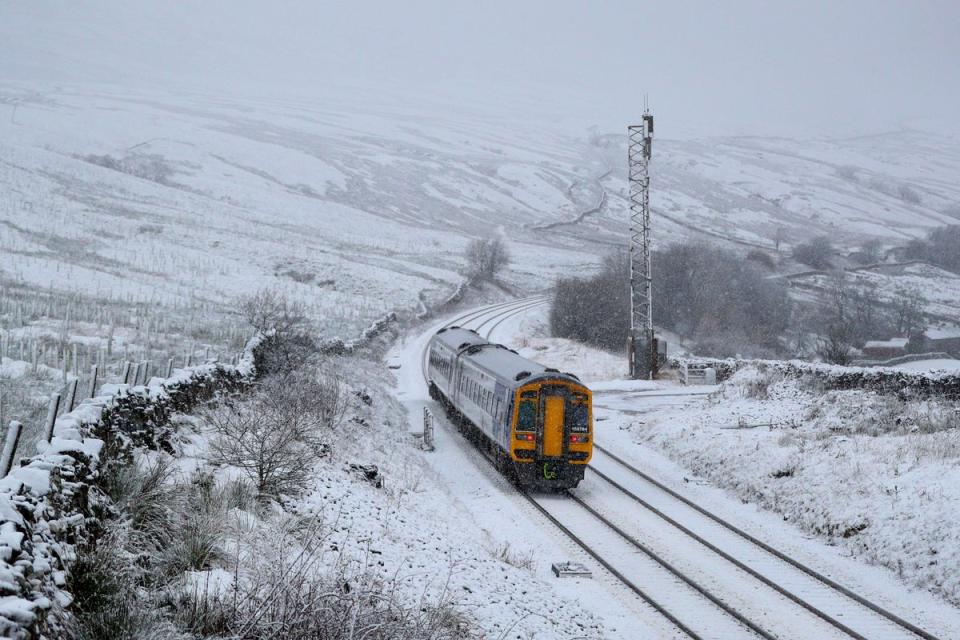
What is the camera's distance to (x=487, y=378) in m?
21.8

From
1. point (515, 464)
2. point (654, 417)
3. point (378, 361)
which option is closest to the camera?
point (515, 464)

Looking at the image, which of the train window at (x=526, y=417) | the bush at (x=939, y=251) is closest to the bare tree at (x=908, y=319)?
the bush at (x=939, y=251)

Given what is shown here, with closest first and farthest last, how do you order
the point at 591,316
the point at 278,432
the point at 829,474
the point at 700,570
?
the point at 278,432, the point at 700,570, the point at 829,474, the point at 591,316

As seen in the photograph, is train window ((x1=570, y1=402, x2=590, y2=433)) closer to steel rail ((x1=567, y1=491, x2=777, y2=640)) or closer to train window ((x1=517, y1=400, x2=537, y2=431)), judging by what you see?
train window ((x1=517, y1=400, x2=537, y2=431))

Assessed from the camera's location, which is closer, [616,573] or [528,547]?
[616,573]

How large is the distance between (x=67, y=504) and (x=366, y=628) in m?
2.64

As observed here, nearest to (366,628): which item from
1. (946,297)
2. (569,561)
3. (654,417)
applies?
(569,561)

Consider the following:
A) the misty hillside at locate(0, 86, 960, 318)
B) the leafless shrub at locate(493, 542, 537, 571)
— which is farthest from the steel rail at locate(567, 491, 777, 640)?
the misty hillside at locate(0, 86, 960, 318)

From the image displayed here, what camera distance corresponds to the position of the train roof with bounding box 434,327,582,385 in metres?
19.5

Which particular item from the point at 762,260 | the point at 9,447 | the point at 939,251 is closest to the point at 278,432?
the point at 9,447

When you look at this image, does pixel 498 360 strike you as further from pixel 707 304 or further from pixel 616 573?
pixel 707 304

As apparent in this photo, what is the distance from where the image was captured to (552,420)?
19.0 meters

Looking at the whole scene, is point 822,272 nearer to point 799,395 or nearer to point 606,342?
point 606,342

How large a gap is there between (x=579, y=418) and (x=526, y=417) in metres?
1.35
